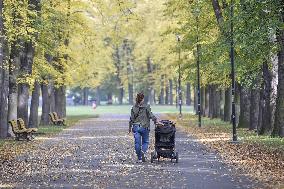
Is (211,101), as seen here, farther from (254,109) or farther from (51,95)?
(254,109)

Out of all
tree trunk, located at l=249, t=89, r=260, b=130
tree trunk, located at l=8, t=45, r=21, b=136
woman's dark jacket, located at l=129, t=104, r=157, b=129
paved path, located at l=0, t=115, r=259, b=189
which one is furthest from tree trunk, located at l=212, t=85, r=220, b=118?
woman's dark jacket, located at l=129, t=104, r=157, b=129

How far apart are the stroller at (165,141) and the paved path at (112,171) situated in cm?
28

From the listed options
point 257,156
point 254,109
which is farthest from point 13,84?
point 257,156

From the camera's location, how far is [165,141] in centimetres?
1983

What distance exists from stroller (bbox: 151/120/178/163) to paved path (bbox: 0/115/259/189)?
28 cm

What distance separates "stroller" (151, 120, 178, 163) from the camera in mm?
19688

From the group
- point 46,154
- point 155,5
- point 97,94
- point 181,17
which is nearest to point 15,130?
point 46,154

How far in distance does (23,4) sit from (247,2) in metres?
10.7

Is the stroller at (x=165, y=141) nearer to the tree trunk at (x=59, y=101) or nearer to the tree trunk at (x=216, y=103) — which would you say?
the tree trunk at (x=59, y=101)

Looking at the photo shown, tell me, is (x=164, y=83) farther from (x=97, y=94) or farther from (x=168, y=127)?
(x=168, y=127)

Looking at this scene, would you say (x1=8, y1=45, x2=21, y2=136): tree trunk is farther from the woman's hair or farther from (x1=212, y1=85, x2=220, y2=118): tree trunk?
(x1=212, y1=85, x2=220, y2=118): tree trunk

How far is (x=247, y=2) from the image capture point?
2333 cm

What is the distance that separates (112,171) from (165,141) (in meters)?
2.75

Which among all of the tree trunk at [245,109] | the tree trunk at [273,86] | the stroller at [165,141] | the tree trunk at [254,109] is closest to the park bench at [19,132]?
the tree trunk at [273,86]
